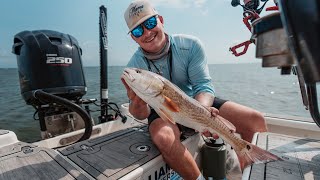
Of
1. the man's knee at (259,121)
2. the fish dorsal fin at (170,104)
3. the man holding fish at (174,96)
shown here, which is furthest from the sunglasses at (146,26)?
the man's knee at (259,121)

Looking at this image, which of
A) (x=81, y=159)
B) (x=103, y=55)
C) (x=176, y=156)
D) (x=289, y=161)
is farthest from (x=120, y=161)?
(x=103, y=55)

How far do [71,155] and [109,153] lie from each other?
371 millimetres

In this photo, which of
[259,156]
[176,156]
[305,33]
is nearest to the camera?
[305,33]

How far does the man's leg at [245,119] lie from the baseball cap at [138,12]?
1.56 m

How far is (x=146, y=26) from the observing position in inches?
113

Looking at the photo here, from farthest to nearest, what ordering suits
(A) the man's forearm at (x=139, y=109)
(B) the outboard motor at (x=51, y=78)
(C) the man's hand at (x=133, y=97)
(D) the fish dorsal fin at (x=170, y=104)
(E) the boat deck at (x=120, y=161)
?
(B) the outboard motor at (x=51, y=78)
(A) the man's forearm at (x=139, y=109)
(C) the man's hand at (x=133, y=97)
(D) the fish dorsal fin at (x=170, y=104)
(E) the boat deck at (x=120, y=161)

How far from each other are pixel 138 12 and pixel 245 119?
6.16 ft

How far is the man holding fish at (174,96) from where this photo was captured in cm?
215

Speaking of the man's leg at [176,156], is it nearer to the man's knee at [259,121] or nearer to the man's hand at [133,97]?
the man's hand at [133,97]

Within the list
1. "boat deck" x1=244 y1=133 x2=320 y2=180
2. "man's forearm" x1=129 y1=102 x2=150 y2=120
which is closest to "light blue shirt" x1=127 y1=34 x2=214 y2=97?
"man's forearm" x1=129 y1=102 x2=150 y2=120

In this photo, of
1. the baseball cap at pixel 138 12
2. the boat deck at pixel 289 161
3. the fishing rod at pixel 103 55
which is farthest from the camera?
the fishing rod at pixel 103 55

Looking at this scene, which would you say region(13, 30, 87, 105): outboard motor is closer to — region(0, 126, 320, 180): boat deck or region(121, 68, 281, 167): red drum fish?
region(0, 126, 320, 180): boat deck

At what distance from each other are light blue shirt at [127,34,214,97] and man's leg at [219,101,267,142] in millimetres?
339

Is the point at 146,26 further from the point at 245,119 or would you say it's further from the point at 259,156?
the point at 259,156
